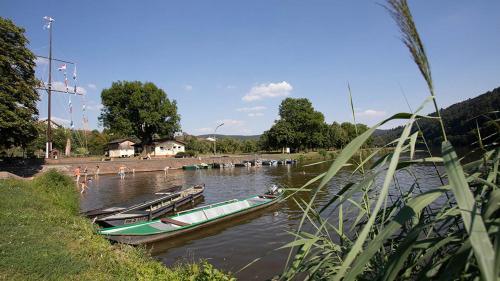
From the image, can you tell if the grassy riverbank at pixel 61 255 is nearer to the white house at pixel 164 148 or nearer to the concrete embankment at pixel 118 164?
the concrete embankment at pixel 118 164

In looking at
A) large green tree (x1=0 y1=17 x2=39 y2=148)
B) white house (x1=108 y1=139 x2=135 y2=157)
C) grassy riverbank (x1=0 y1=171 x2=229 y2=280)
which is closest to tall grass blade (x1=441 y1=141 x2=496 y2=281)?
grassy riverbank (x1=0 y1=171 x2=229 y2=280)

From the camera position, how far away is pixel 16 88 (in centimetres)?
2814

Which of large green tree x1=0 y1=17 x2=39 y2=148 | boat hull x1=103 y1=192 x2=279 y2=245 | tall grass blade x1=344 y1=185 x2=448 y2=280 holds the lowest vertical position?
boat hull x1=103 y1=192 x2=279 y2=245

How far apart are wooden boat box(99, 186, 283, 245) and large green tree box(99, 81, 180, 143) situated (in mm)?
43781

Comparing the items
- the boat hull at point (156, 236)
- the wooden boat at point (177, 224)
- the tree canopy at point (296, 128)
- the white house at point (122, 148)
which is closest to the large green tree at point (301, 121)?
the tree canopy at point (296, 128)

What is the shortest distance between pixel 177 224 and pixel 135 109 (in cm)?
4887

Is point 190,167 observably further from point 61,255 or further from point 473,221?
point 473,221

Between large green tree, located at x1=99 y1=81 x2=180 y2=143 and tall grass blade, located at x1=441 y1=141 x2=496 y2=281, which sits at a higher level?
large green tree, located at x1=99 y1=81 x2=180 y2=143

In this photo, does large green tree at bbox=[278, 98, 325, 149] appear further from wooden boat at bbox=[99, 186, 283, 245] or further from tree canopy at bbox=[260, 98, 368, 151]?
wooden boat at bbox=[99, 186, 283, 245]

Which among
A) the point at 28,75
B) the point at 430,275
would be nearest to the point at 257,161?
the point at 28,75

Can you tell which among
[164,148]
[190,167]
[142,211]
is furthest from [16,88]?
[164,148]

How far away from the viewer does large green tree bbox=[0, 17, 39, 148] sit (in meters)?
26.9

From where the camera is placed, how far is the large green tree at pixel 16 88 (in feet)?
88.2

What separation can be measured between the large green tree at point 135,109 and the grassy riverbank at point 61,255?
46280 mm
